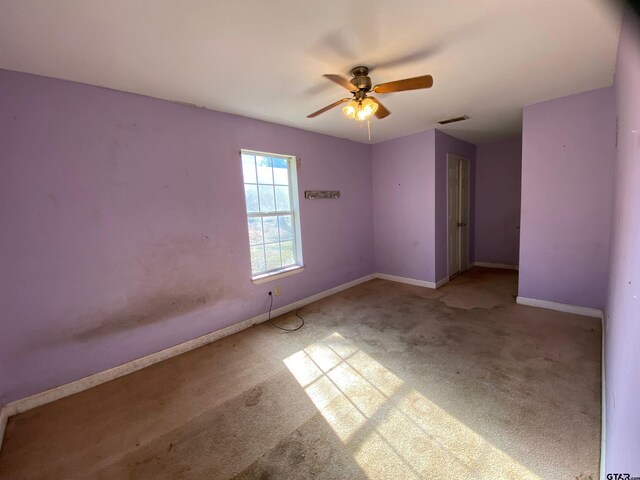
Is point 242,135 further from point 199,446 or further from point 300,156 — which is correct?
point 199,446

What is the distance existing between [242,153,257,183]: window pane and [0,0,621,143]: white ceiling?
644 millimetres

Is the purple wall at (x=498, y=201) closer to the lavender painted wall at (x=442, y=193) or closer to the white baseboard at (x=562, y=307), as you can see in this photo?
the lavender painted wall at (x=442, y=193)

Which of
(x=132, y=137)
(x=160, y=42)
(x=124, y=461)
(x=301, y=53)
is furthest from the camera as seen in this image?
(x=132, y=137)

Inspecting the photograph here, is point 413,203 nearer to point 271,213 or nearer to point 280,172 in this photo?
point 280,172

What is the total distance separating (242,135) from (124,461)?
9.58ft

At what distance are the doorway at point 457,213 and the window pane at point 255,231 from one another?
3.16m

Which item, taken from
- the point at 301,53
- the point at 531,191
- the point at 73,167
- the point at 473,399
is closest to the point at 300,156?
the point at 301,53

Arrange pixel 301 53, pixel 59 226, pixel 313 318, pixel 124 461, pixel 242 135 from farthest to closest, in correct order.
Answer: pixel 313 318, pixel 242 135, pixel 59 226, pixel 301 53, pixel 124 461

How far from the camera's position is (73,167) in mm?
2113

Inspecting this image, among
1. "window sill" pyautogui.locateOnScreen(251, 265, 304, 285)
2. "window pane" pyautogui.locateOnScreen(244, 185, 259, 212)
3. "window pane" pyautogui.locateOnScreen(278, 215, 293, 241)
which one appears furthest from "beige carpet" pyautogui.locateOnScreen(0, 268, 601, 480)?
"window pane" pyautogui.locateOnScreen(244, 185, 259, 212)

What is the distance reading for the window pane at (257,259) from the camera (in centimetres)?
333

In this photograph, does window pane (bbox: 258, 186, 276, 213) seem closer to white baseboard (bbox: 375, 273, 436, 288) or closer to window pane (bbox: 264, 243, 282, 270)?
window pane (bbox: 264, 243, 282, 270)

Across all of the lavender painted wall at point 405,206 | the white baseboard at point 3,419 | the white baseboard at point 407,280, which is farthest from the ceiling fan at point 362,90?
the white baseboard at point 3,419

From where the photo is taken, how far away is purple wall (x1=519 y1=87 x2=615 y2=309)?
280 centimetres
